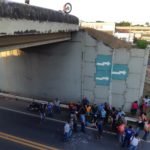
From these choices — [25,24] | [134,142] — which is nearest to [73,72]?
[134,142]

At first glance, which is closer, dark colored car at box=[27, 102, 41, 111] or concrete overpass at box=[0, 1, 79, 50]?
concrete overpass at box=[0, 1, 79, 50]

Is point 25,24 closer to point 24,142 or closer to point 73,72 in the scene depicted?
point 24,142

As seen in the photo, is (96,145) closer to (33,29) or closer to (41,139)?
(41,139)

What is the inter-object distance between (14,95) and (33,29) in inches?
401

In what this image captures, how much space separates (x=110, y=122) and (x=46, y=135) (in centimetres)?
384

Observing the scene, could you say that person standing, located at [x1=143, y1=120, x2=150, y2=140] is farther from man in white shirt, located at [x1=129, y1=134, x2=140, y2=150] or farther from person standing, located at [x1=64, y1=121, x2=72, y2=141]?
person standing, located at [x1=64, y1=121, x2=72, y2=141]

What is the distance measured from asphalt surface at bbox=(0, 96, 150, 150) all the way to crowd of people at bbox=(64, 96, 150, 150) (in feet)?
1.28

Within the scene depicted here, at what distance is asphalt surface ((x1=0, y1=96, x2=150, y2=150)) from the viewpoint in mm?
11273

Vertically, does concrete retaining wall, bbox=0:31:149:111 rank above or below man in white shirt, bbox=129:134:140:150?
above

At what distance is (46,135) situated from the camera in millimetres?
12164

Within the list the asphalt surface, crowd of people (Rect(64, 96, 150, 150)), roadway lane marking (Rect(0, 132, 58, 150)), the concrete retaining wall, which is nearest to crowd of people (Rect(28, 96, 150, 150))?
crowd of people (Rect(64, 96, 150, 150))

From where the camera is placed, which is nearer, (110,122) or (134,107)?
(110,122)

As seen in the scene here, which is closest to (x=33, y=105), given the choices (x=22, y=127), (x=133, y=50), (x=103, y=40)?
(x=22, y=127)

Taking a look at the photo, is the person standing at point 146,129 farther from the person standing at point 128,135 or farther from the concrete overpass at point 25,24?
the concrete overpass at point 25,24
